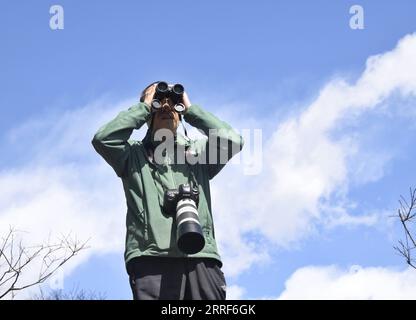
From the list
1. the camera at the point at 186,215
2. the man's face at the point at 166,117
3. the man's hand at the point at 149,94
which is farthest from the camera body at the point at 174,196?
the man's hand at the point at 149,94

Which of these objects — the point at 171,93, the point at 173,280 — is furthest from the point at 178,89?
the point at 173,280

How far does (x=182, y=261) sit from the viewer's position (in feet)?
12.3

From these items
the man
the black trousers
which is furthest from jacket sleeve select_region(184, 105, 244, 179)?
the black trousers

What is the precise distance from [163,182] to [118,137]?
1.26 feet

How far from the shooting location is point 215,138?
418 centimetres

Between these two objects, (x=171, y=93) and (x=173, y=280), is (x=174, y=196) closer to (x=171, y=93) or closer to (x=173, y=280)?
(x=173, y=280)

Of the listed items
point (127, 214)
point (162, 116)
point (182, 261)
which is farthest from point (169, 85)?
point (182, 261)

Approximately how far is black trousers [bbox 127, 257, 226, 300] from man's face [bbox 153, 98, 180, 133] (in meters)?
0.89

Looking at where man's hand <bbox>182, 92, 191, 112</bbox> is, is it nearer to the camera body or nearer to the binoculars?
the binoculars

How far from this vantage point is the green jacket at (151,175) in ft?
12.4

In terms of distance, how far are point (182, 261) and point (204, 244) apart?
6.7 inches

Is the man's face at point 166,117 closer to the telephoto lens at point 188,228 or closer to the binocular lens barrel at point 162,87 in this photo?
the binocular lens barrel at point 162,87
